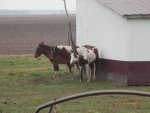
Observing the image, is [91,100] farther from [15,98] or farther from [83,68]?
[83,68]

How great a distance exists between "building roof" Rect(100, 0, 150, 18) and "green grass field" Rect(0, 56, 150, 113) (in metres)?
2.42

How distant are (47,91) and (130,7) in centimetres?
450

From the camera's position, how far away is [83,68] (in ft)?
67.5

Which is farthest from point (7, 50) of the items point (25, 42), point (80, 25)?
point (80, 25)

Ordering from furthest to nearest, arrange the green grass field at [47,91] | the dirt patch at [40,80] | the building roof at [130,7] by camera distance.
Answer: the dirt patch at [40,80]
the building roof at [130,7]
the green grass field at [47,91]

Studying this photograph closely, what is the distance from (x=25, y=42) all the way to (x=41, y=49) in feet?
69.1

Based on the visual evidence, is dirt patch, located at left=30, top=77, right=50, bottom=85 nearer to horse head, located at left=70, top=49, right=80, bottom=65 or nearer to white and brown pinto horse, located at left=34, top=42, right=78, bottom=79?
white and brown pinto horse, located at left=34, top=42, right=78, bottom=79

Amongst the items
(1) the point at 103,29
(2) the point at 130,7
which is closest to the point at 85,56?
(1) the point at 103,29

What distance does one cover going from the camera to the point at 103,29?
19.7 m

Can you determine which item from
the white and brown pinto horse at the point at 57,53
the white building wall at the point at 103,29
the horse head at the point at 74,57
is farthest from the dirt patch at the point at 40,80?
the white building wall at the point at 103,29

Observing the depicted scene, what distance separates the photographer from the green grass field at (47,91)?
41.2ft

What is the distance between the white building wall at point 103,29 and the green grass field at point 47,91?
3.97ft

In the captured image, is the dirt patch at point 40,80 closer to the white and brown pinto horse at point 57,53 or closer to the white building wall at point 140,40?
the white and brown pinto horse at point 57,53

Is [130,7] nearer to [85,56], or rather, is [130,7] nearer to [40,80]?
[85,56]
